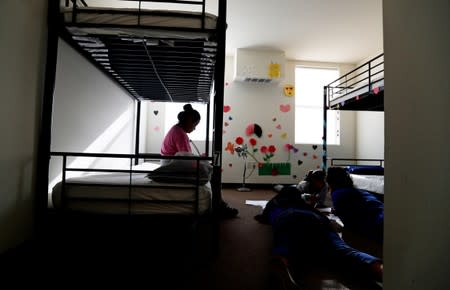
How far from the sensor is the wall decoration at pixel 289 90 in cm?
489

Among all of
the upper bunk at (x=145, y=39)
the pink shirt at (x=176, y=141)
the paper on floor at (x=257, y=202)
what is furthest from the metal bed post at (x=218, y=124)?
the paper on floor at (x=257, y=202)

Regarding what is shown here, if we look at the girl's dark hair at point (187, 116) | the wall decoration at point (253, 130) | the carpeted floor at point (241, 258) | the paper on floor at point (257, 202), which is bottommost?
the paper on floor at point (257, 202)

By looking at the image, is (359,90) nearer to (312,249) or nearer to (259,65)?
(259,65)

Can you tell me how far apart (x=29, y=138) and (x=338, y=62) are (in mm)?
5620

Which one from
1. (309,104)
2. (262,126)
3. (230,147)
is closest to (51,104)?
(230,147)

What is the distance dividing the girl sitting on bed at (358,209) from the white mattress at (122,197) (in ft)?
4.32

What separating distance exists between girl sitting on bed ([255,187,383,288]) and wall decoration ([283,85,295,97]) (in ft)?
12.5

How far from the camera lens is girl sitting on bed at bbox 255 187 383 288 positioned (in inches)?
48.2

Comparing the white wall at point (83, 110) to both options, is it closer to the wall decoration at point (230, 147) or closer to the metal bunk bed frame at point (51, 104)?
the metal bunk bed frame at point (51, 104)

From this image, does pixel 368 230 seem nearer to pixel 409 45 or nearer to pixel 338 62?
pixel 409 45

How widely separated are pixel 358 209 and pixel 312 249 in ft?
2.38

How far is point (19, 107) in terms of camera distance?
1366mm

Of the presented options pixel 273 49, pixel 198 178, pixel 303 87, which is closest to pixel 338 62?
pixel 303 87

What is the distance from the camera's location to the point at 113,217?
145 centimetres
